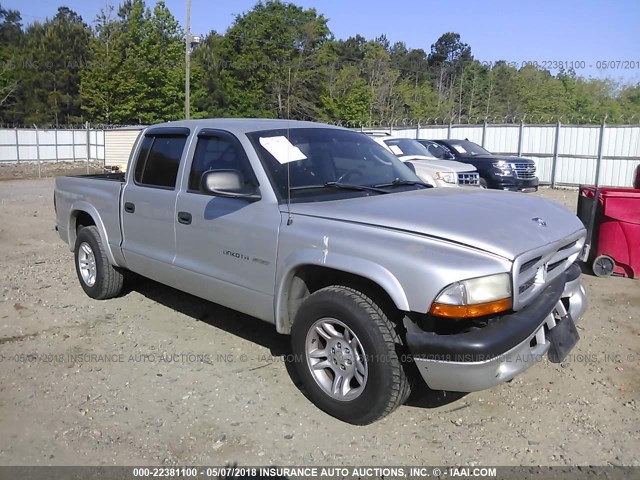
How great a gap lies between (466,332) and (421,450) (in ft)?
2.55

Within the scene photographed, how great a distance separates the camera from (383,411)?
3338 millimetres

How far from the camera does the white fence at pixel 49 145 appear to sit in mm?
32000

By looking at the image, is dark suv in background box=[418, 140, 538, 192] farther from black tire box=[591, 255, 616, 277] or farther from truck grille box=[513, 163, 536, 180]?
black tire box=[591, 255, 616, 277]

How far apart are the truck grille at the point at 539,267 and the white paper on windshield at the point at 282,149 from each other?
1.80 meters

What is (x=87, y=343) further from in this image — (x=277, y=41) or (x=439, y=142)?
(x=277, y=41)

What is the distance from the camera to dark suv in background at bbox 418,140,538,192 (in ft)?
50.2

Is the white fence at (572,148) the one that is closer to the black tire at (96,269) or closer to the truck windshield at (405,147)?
the truck windshield at (405,147)

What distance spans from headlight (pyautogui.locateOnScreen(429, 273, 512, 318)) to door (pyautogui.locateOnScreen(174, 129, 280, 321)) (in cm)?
129

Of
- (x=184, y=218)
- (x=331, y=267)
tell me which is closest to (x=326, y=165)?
(x=331, y=267)

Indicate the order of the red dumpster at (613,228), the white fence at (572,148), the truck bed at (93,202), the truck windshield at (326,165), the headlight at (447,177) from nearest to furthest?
the truck windshield at (326,165), the truck bed at (93,202), the red dumpster at (613,228), the headlight at (447,177), the white fence at (572,148)

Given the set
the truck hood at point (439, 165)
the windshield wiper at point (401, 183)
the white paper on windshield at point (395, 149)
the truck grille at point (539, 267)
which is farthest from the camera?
the white paper on windshield at point (395, 149)

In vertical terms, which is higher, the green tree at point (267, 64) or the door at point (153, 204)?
the green tree at point (267, 64)

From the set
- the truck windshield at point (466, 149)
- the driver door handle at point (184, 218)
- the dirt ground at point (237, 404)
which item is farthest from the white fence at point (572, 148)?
the driver door handle at point (184, 218)

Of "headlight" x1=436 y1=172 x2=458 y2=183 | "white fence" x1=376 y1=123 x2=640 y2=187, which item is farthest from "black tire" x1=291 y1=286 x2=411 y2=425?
"white fence" x1=376 y1=123 x2=640 y2=187
